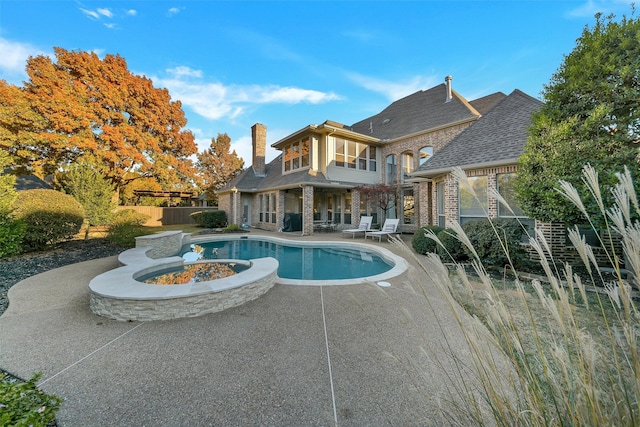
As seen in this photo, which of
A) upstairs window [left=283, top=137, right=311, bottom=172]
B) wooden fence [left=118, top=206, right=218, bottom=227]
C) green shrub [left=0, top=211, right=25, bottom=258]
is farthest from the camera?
wooden fence [left=118, top=206, right=218, bottom=227]

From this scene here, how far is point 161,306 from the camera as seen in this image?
3846 mm

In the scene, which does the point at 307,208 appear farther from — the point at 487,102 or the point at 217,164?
the point at 217,164

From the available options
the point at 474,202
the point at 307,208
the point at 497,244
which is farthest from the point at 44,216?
the point at 474,202

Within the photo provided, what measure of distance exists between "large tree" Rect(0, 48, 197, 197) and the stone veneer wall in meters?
15.9

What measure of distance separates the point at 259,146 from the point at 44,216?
13483 millimetres

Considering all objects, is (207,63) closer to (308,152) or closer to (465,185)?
(308,152)

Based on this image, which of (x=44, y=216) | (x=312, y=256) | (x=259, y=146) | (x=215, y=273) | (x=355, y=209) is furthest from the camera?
(x=259, y=146)

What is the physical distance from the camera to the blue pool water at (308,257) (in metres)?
7.52

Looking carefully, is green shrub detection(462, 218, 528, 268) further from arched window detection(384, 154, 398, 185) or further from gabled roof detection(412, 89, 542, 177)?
arched window detection(384, 154, 398, 185)

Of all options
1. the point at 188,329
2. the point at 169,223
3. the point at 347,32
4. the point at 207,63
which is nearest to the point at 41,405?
the point at 188,329

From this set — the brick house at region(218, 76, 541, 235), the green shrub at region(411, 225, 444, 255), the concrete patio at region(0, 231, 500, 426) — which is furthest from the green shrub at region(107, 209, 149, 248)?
the green shrub at region(411, 225, 444, 255)

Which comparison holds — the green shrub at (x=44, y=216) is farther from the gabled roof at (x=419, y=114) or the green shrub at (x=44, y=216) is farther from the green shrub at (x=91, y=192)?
the gabled roof at (x=419, y=114)

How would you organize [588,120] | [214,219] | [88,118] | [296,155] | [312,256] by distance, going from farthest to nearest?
1. [214,219]
2. [296,155]
3. [88,118]
4. [312,256]
5. [588,120]

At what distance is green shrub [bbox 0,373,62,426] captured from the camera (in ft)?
4.60
